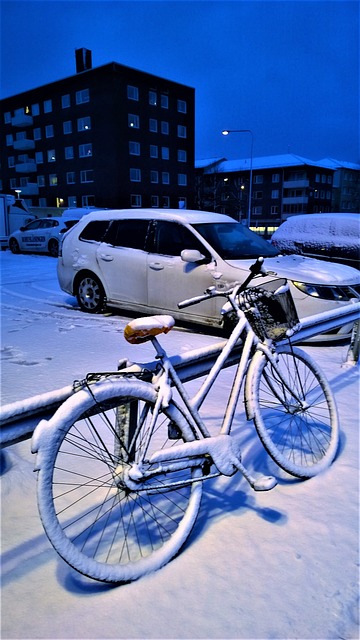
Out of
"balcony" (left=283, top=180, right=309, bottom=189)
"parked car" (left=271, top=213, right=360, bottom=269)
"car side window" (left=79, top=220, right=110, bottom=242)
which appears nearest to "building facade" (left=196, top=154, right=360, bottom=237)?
"balcony" (left=283, top=180, right=309, bottom=189)

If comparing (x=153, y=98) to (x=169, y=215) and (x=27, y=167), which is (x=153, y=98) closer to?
(x=27, y=167)

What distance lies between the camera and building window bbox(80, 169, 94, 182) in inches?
1855

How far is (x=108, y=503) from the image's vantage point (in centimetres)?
265

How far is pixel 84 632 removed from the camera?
1817mm

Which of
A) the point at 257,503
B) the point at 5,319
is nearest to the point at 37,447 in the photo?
the point at 257,503

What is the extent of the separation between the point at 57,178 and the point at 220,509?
53144 mm

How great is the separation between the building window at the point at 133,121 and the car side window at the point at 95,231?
42.4 m

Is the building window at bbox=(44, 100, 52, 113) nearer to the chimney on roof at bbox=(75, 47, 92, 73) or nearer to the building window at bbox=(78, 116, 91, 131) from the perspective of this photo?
the chimney on roof at bbox=(75, 47, 92, 73)

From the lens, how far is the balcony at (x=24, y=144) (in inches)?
2080

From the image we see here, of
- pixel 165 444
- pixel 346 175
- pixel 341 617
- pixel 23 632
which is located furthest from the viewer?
pixel 346 175

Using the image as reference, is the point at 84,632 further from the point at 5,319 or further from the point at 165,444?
the point at 5,319

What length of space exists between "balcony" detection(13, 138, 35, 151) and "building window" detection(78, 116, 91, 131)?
8502 millimetres

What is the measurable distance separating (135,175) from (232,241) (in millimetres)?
42771

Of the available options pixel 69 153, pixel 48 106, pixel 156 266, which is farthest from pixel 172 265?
pixel 48 106
